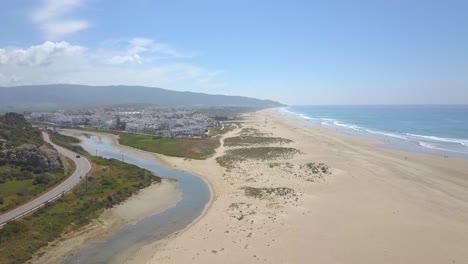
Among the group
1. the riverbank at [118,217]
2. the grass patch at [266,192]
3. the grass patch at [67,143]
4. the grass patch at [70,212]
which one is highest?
the grass patch at [266,192]

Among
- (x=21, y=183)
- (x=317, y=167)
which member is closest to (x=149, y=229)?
(x=21, y=183)

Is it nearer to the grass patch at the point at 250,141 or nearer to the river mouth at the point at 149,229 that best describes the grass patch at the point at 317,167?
the river mouth at the point at 149,229

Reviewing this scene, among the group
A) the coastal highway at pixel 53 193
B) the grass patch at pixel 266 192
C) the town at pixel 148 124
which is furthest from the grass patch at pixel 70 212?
the town at pixel 148 124

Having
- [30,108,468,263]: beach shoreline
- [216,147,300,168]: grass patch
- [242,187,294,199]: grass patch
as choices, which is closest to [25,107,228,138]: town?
[216,147,300,168]: grass patch

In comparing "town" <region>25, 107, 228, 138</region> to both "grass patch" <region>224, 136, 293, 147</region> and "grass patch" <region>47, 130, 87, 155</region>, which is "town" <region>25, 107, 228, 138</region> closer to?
"grass patch" <region>224, 136, 293, 147</region>

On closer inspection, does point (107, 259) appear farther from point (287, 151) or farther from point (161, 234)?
point (287, 151)
